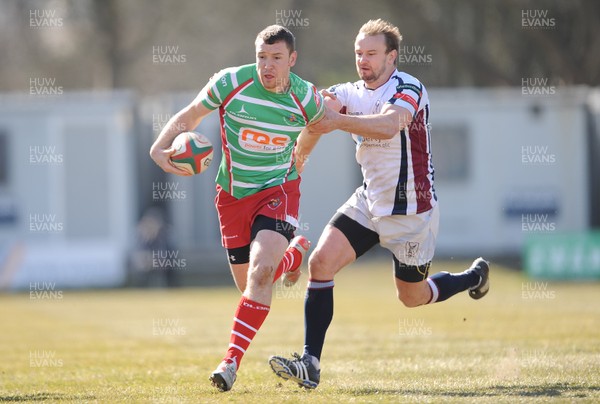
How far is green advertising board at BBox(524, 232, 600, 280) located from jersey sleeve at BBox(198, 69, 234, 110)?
15166 mm

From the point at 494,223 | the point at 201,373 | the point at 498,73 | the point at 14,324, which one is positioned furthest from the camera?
the point at 498,73

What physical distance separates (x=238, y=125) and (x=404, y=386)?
7.00 ft

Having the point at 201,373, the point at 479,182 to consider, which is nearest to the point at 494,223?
the point at 479,182

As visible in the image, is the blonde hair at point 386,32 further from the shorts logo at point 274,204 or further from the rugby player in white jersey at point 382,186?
the shorts logo at point 274,204

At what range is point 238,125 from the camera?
718cm

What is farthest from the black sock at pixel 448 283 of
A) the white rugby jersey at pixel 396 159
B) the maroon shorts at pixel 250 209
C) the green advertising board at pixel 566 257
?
the green advertising board at pixel 566 257

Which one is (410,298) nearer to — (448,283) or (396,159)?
(448,283)

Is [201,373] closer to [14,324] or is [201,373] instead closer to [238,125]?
[238,125]

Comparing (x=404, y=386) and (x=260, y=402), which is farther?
(x=404, y=386)

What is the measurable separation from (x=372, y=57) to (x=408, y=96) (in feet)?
1.29

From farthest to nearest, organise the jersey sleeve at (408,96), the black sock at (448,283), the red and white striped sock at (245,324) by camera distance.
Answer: the black sock at (448,283) → the jersey sleeve at (408,96) → the red and white striped sock at (245,324)

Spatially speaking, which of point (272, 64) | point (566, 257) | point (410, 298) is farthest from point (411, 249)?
point (566, 257)

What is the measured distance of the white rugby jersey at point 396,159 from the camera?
7.39 metres

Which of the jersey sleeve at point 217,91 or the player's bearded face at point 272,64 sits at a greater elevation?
the player's bearded face at point 272,64
